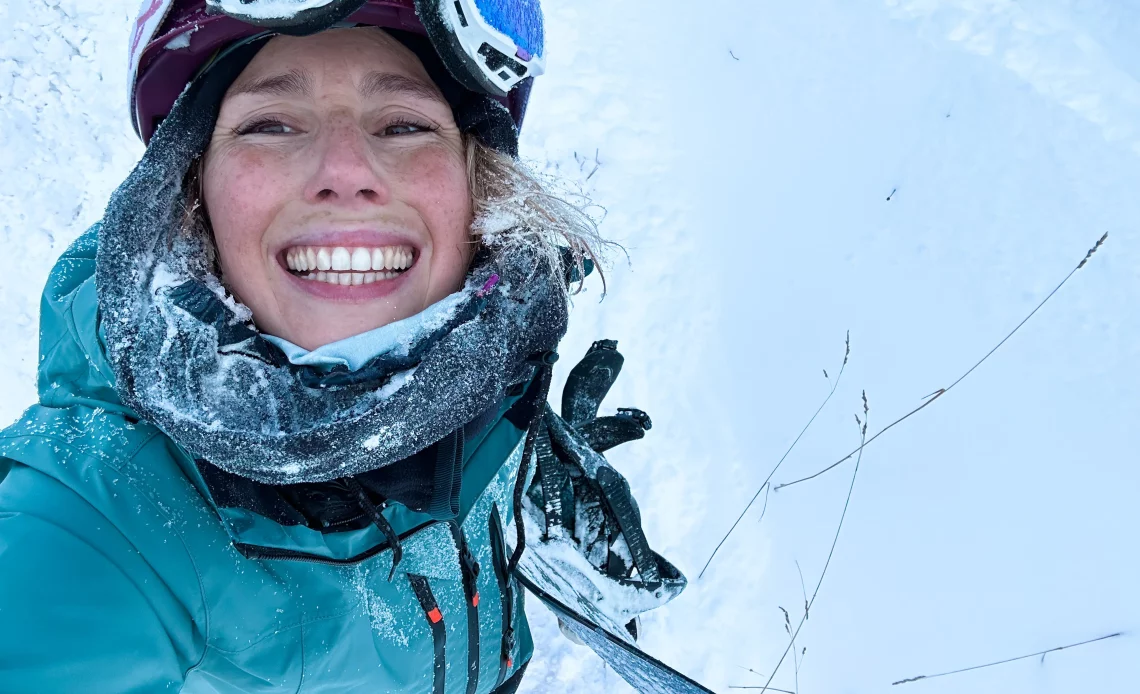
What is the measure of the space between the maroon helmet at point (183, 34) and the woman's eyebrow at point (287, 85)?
100mm

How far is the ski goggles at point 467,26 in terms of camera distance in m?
1.34

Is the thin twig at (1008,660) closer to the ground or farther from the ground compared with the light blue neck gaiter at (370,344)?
closer to the ground

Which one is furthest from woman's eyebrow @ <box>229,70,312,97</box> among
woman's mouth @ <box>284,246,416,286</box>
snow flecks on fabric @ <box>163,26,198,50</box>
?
woman's mouth @ <box>284,246,416,286</box>

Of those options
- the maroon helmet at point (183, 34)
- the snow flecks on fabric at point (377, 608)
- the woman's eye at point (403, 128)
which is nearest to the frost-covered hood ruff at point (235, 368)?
the maroon helmet at point (183, 34)

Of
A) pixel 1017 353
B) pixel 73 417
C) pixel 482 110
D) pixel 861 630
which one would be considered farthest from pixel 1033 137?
pixel 73 417

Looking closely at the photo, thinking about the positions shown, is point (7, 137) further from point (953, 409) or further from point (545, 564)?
point (953, 409)

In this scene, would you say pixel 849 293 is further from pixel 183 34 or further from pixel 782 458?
pixel 183 34

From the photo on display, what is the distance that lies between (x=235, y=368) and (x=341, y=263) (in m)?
0.32

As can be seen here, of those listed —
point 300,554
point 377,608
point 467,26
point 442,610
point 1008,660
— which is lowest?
point 1008,660

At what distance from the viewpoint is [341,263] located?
1451mm

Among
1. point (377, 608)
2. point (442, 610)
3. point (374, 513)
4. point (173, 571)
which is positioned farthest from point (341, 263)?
point (442, 610)

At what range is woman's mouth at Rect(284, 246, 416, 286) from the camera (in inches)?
56.7

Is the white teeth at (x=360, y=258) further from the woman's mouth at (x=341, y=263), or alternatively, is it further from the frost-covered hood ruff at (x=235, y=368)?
the frost-covered hood ruff at (x=235, y=368)

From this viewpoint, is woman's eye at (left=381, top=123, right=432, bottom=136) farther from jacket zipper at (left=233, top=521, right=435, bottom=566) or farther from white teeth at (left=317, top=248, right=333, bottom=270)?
jacket zipper at (left=233, top=521, right=435, bottom=566)
